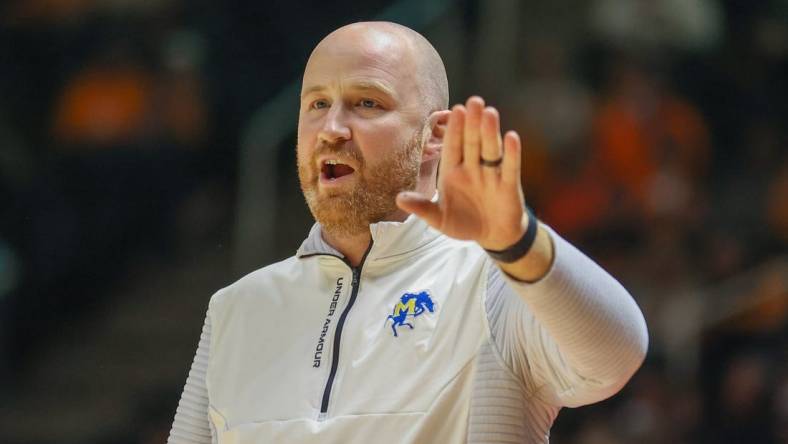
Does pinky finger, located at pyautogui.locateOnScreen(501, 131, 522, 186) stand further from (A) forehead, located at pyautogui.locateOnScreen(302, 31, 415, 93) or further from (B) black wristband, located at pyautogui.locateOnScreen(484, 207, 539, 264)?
(A) forehead, located at pyautogui.locateOnScreen(302, 31, 415, 93)

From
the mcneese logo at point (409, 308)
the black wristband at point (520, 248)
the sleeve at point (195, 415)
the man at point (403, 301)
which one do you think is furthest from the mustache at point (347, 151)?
the black wristband at point (520, 248)

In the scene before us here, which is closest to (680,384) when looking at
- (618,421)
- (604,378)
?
(618,421)

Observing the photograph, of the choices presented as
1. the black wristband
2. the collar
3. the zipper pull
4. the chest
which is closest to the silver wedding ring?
the black wristband

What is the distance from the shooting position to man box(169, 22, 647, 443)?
2234 millimetres

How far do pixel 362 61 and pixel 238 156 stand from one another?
431 centimetres

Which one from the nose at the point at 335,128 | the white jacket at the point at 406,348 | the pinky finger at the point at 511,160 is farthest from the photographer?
the nose at the point at 335,128

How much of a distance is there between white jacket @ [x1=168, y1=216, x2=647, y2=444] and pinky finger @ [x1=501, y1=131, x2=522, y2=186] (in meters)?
0.17

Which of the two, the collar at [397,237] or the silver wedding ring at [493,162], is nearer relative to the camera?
the silver wedding ring at [493,162]

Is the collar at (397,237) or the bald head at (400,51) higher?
the bald head at (400,51)

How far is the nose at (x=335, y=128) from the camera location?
111 inches

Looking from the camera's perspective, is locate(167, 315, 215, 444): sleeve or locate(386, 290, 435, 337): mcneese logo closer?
locate(386, 290, 435, 337): mcneese logo

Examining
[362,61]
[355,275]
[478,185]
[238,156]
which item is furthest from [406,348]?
[238,156]

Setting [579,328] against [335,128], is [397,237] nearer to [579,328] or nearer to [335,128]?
[335,128]

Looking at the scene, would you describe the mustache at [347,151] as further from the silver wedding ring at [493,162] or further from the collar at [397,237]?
the silver wedding ring at [493,162]
